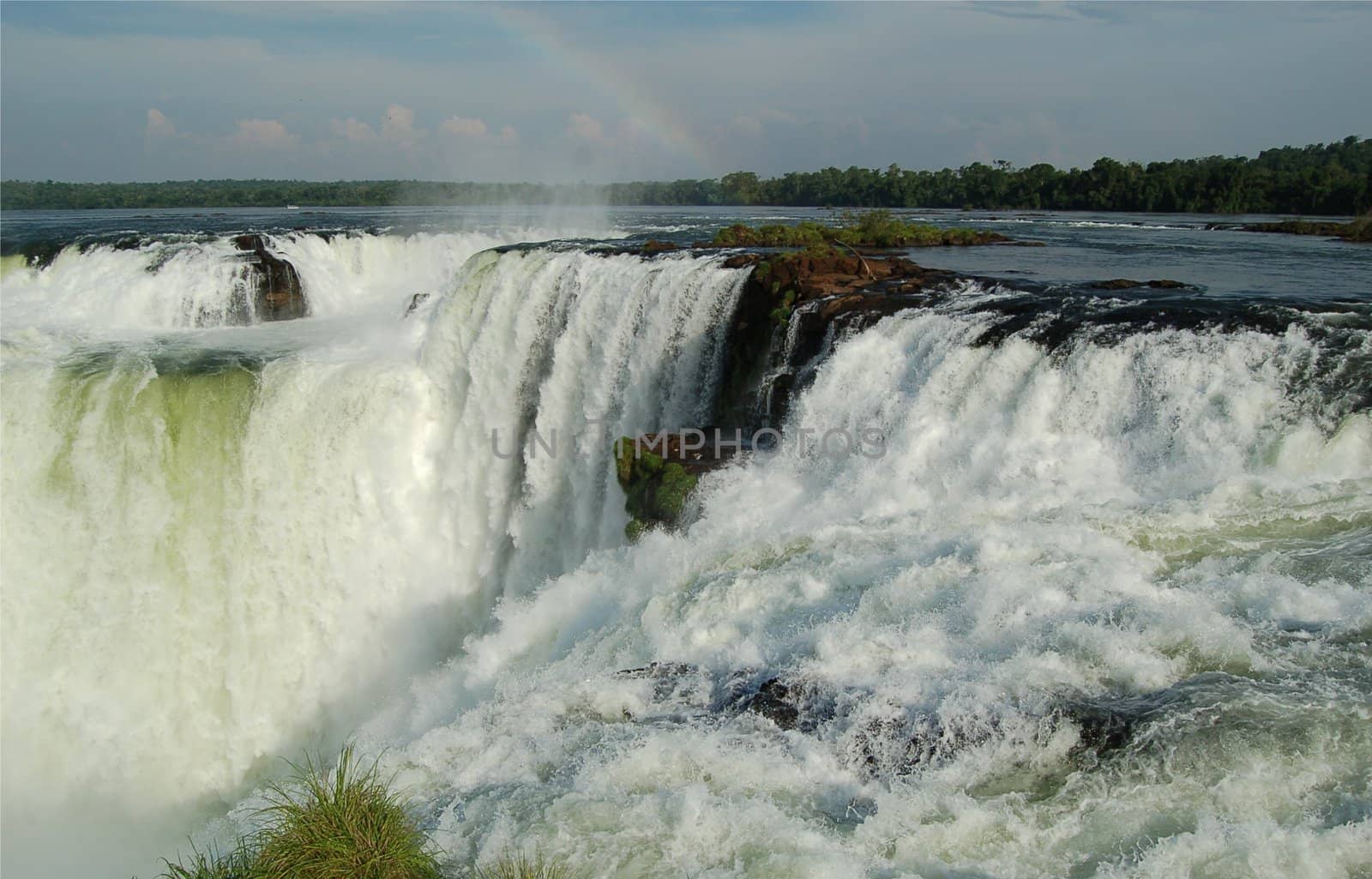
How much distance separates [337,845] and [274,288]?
61.1ft

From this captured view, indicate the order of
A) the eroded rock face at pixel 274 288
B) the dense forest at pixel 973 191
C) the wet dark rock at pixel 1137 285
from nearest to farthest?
1. the wet dark rock at pixel 1137 285
2. the eroded rock face at pixel 274 288
3. the dense forest at pixel 973 191

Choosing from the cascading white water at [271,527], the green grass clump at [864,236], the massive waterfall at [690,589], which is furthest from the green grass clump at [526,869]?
the green grass clump at [864,236]

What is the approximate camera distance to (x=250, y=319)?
20.7 metres

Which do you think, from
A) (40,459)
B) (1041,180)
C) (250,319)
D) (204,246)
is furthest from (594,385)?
(1041,180)

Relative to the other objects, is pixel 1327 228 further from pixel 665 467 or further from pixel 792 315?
pixel 665 467

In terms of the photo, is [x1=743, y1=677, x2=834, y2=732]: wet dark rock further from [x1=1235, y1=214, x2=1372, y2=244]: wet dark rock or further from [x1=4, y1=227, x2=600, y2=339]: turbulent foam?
[x1=1235, y1=214, x2=1372, y2=244]: wet dark rock

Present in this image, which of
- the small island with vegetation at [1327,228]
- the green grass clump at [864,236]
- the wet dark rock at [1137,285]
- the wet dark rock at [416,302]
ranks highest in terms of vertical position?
the small island with vegetation at [1327,228]

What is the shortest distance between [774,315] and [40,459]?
368 inches

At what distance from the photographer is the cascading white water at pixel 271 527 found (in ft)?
38.2

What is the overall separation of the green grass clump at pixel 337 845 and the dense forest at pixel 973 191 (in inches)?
1217

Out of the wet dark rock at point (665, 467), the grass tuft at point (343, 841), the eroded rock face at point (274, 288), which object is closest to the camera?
the grass tuft at point (343, 841)

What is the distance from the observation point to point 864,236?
1927cm

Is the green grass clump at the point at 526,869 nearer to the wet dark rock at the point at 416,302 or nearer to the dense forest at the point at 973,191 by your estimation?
the wet dark rock at the point at 416,302
